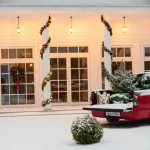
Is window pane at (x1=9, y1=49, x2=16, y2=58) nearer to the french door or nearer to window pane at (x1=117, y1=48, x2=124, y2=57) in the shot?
the french door

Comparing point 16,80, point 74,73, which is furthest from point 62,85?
point 16,80

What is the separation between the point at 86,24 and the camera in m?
19.9

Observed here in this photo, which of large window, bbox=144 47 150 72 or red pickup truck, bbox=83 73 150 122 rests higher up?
large window, bbox=144 47 150 72

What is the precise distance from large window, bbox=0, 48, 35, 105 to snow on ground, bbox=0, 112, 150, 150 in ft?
14.9

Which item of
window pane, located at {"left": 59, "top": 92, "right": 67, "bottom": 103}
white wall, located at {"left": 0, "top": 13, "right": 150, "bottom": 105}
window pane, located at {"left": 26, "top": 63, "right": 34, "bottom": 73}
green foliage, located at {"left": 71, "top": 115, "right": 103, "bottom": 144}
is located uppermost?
white wall, located at {"left": 0, "top": 13, "right": 150, "bottom": 105}

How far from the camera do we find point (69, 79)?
65.1 ft

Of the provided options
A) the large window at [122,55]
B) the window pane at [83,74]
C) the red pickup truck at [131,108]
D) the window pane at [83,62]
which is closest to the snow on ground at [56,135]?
the red pickup truck at [131,108]

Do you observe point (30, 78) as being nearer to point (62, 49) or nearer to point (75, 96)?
point (62, 49)

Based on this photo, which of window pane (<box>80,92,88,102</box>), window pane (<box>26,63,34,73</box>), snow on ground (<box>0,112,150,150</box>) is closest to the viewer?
snow on ground (<box>0,112,150,150</box>)

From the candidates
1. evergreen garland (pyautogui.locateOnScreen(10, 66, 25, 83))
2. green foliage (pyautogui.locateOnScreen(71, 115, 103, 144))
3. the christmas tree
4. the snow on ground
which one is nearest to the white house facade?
evergreen garland (pyautogui.locateOnScreen(10, 66, 25, 83))

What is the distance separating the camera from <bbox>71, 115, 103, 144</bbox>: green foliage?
355 inches

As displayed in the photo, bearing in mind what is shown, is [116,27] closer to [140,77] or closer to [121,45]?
[121,45]

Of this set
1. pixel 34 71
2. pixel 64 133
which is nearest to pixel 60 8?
pixel 34 71

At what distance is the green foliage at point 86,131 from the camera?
9023 mm
